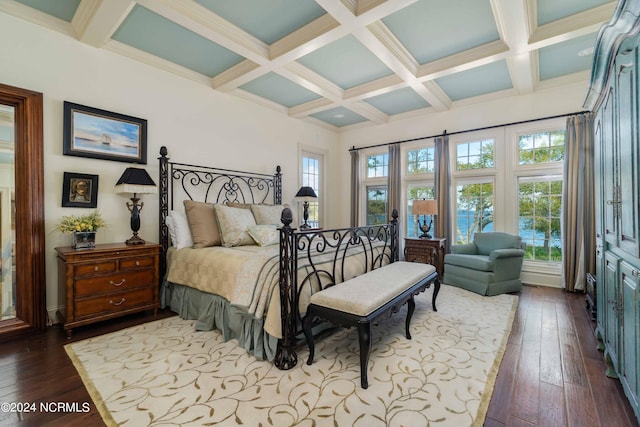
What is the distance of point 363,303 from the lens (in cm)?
192

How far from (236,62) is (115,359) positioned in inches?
134

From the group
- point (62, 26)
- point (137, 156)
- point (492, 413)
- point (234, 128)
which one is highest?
point (62, 26)

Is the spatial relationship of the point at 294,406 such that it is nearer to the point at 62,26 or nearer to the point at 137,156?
the point at 137,156

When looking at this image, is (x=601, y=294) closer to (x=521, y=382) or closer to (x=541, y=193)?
(x=521, y=382)

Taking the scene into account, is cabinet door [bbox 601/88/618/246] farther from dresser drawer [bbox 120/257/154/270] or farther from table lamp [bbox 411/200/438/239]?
dresser drawer [bbox 120/257/154/270]

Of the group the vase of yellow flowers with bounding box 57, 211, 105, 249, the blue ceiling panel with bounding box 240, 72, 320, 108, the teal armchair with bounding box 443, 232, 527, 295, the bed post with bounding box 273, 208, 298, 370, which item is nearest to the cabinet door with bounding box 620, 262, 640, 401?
the bed post with bounding box 273, 208, 298, 370

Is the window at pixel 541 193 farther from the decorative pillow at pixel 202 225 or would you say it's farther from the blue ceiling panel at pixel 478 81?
the decorative pillow at pixel 202 225

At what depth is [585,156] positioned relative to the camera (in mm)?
3824

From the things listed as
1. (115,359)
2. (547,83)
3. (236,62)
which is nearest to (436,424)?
(115,359)

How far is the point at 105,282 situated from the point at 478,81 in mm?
5273

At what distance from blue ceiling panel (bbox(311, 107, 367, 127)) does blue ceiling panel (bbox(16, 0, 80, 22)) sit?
11.7ft

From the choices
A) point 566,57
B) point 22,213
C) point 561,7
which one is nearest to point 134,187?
point 22,213

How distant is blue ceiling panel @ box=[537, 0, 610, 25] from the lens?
8.38 ft

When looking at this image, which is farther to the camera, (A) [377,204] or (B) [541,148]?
(A) [377,204]
